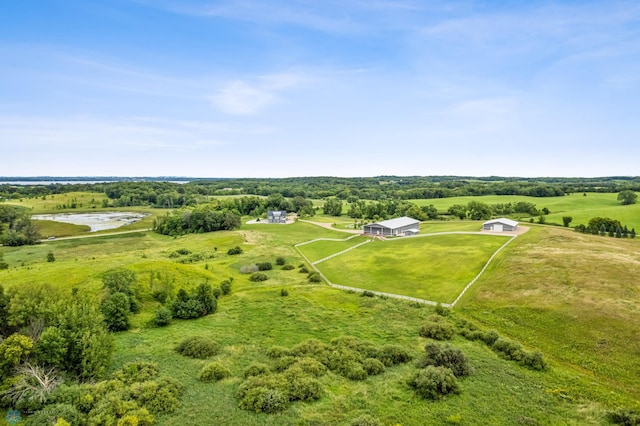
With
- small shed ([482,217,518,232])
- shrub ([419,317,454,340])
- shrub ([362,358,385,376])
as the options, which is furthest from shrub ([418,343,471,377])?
small shed ([482,217,518,232])

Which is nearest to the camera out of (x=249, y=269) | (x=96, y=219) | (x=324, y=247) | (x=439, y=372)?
(x=439, y=372)

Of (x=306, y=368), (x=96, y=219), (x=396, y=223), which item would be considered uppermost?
(x=396, y=223)

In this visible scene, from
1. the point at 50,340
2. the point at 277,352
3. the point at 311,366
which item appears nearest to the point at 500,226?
the point at 277,352

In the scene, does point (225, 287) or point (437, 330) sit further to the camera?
point (225, 287)

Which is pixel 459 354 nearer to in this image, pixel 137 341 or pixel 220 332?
pixel 220 332

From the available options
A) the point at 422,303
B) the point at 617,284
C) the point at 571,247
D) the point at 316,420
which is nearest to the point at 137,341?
the point at 316,420

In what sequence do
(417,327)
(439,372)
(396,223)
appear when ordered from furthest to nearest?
(396,223) → (417,327) → (439,372)

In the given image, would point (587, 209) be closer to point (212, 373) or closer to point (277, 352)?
point (277, 352)
